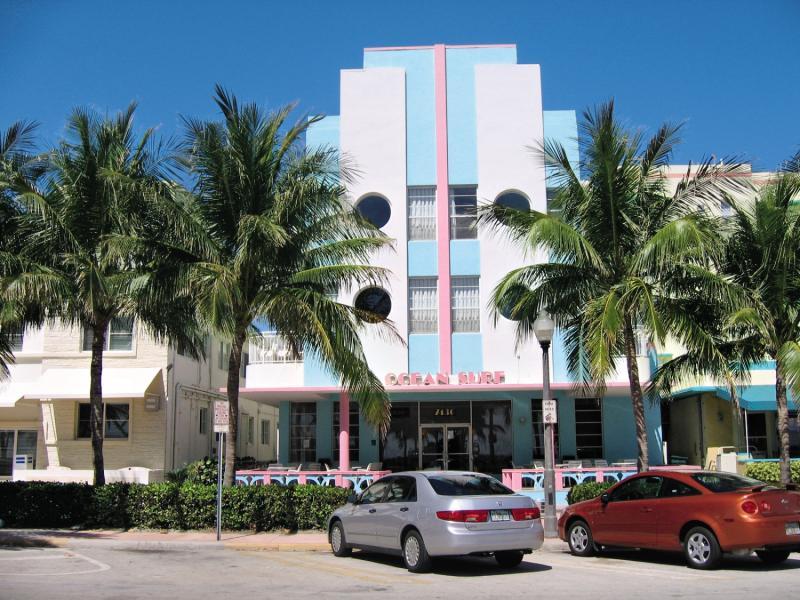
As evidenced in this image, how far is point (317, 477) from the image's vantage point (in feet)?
73.1

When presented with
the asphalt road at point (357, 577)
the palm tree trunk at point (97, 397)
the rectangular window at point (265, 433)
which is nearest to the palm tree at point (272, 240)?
the palm tree trunk at point (97, 397)

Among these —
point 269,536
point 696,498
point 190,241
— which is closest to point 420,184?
point 190,241

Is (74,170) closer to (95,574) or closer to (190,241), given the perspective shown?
(190,241)

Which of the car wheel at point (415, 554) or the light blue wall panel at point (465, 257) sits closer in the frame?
the car wheel at point (415, 554)

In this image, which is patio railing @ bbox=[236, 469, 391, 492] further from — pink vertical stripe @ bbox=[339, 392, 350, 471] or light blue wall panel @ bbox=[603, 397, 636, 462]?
light blue wall panel @ bbox=[603, 397, 636, 462]

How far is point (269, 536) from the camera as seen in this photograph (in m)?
16.5

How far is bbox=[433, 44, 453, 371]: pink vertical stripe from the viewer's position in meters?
24.3

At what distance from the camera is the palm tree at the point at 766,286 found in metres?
17.1

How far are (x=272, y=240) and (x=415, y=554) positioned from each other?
23.5ft

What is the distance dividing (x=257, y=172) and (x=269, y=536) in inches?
289

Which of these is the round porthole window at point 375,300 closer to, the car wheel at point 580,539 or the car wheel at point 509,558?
the car wheel at point 580,539

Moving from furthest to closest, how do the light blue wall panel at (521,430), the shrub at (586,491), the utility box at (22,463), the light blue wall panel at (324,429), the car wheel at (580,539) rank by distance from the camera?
the utility box at (22,463)
the light blue wall panel at (324,429)
the light blue wall panel at (521,430)
the shrub at (586,491)
the car wheel at (580,539)

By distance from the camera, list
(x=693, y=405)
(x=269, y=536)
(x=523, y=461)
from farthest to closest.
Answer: (x=693, y=405), (x=523, y=461), (x=269, y=536)

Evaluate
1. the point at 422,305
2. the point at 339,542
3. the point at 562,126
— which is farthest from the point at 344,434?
the point at 562,126
